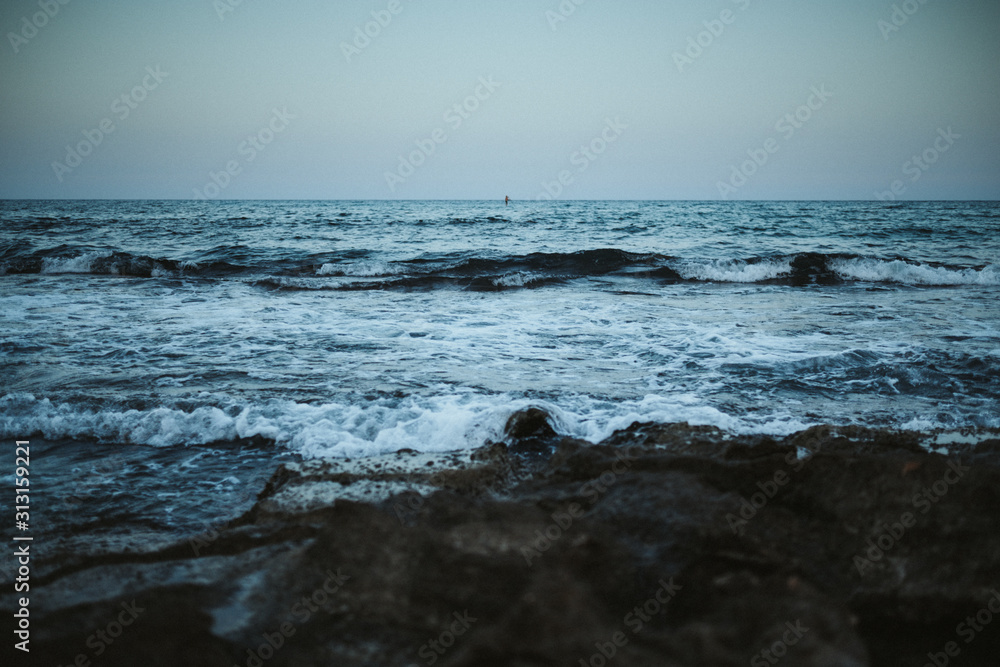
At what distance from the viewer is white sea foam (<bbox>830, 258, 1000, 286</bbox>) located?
13.2 metres

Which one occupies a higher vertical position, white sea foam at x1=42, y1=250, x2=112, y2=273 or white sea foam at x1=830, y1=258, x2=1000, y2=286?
white sea foam at x1=830, y1=258, x2=1000, y2=286

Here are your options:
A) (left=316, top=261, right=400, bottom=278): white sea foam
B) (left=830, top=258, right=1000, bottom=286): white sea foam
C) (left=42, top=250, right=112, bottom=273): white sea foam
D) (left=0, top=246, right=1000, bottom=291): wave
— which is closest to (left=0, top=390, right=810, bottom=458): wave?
(left=0, top=246, right=1000, bottom=291): wave

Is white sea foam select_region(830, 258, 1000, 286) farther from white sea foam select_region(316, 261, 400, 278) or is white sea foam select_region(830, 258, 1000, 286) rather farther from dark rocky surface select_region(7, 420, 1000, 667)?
dark rocky surface select_region(7, 420, 1000, 667)

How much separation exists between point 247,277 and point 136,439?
36.5 ft

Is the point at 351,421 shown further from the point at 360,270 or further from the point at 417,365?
the point at 360,270

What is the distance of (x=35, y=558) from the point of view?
2686 mm

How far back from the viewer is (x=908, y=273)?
14242 millimetres

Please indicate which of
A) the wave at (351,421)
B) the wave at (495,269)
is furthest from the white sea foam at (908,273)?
the wave at (351,421)

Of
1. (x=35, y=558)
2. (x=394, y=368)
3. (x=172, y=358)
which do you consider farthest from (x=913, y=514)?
(x=172, y=358)

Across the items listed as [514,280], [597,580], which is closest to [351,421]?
[597,580]

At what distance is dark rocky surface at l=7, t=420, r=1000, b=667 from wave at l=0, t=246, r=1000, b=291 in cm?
1089

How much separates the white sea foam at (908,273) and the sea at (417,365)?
0.26ft

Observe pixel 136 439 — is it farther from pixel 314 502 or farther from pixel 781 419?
pixel 781 419

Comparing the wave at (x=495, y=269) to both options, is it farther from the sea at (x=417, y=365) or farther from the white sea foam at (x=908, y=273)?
the sea at (x=417, y=365)
